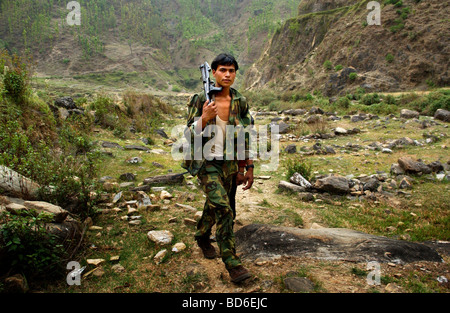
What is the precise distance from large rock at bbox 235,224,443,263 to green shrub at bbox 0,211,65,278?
1.59 m

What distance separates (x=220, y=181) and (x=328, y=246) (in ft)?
3.81

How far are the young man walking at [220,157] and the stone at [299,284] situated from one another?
41 cm

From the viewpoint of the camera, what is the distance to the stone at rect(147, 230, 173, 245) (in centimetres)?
262

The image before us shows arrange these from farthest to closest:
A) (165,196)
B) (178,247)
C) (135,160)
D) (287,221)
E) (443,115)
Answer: (443,115), (135,160), (165,196), (287,221), (178,247)

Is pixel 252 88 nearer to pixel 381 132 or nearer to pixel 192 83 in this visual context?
pixel 381 132

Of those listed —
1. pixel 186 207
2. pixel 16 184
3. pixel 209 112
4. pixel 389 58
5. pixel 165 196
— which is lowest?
pixel 186 207

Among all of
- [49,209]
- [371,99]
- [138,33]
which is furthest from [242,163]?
[138,33]

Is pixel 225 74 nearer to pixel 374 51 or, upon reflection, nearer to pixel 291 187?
pixel 291 187

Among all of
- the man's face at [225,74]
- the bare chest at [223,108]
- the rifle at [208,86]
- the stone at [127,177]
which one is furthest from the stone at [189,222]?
the stone at [127,177]

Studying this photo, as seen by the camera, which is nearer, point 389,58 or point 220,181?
point 220,181

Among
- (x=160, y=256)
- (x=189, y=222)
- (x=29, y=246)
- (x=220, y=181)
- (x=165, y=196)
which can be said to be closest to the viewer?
(x=29, y=246)

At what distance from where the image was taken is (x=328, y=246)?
2328 mm

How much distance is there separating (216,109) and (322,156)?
5208 millimetres
